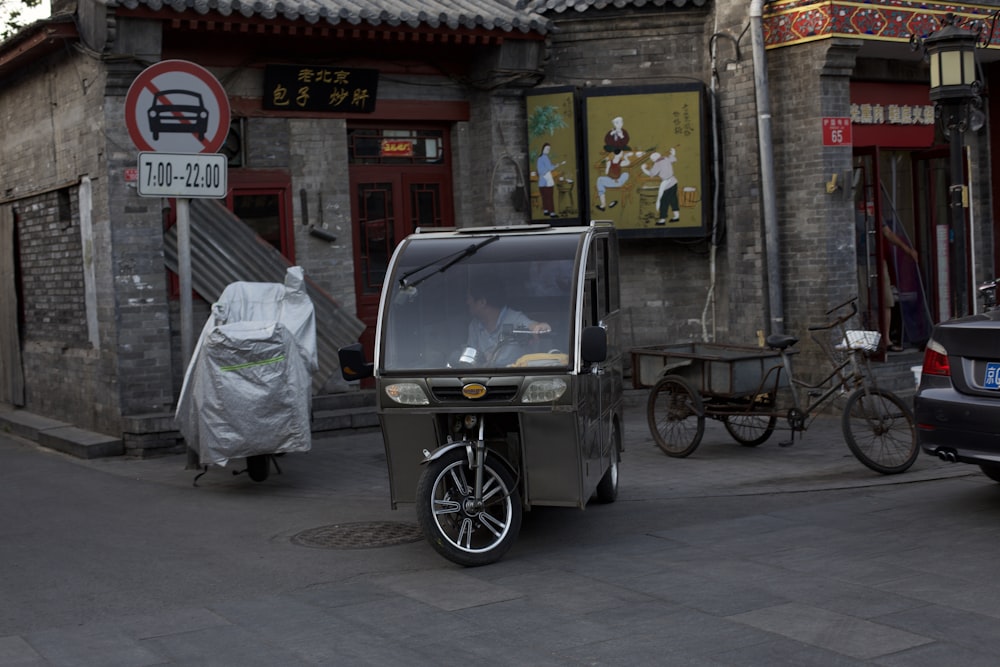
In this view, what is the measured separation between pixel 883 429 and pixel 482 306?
4.24 metres

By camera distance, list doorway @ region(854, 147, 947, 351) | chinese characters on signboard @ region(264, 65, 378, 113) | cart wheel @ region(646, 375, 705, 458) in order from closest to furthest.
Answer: cart wheel @ region(646, 375, 705, 458), chinese characters on signboard @ region(264, 65, 378, 113), doorway @ region(854, 147, 947, 351)

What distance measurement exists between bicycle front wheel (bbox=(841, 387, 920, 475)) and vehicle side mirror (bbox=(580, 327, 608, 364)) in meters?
3.56

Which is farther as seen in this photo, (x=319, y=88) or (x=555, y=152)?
(x=555, y=152)

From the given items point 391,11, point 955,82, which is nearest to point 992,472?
point 955,82

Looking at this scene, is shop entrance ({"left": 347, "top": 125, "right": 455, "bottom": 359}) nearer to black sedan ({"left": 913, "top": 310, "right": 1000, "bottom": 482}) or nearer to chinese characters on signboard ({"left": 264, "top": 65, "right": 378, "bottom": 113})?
chinese characters on signboard ({"left": 264, "top": 65, "right": 378, "bottom": 113})

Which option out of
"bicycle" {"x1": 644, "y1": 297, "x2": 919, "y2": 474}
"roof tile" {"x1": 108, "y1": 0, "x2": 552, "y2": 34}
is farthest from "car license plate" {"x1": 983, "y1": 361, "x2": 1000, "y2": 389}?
"roof tile" {"x1": 108, "y1": 0, "x2": 552, "y2": 34}

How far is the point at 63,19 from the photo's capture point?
1245cm

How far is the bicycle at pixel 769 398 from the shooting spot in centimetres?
1046

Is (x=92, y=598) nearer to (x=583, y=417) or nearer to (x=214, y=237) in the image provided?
(x=583, y=417)

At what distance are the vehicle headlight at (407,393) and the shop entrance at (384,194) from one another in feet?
21.9

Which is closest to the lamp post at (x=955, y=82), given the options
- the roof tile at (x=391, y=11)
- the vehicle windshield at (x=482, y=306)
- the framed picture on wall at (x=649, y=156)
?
the framed picture on wall at (x=649, y=156)

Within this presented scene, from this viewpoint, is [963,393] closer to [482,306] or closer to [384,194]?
[482,306]

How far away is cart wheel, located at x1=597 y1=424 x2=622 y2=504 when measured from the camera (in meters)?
9.46

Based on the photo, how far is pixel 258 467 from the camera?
10.7 m
